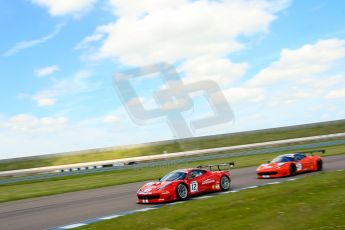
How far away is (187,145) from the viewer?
59094 millimetres

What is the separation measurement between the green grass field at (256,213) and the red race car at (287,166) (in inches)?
239

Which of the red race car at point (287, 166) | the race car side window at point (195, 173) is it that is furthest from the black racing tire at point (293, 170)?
the race car side window at point (195, 173)

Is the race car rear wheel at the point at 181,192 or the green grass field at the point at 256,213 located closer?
the green grass field at the point at 256,213

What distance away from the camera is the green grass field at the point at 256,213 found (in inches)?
329

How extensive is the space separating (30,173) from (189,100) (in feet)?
94.4

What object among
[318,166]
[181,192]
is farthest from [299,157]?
[181,192]

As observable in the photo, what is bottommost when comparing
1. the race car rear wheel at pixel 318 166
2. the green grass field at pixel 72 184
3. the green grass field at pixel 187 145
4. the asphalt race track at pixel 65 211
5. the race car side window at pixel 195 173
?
the race car rear wheel at pixel 318 166

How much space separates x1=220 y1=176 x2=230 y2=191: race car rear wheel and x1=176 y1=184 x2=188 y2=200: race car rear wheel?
6.99ft

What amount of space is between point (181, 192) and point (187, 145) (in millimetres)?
45110

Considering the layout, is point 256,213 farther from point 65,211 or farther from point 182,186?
point 65,211

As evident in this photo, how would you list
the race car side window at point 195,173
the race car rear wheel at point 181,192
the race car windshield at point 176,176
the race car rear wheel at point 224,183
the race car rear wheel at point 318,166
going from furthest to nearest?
1. the race car rear wheel at point 318,166
2. the race car rear wheel at point 224,183
3. the race car side window at point 195,173
4. the race car windshield at point 176,176
5. the race car rear wheel at point 181,192

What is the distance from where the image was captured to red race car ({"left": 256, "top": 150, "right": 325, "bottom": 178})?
18.4m

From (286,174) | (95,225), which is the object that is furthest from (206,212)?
(286,174)

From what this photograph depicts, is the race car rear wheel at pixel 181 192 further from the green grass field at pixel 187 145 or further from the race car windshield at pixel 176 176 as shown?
the green grass field at pixel 187 145
